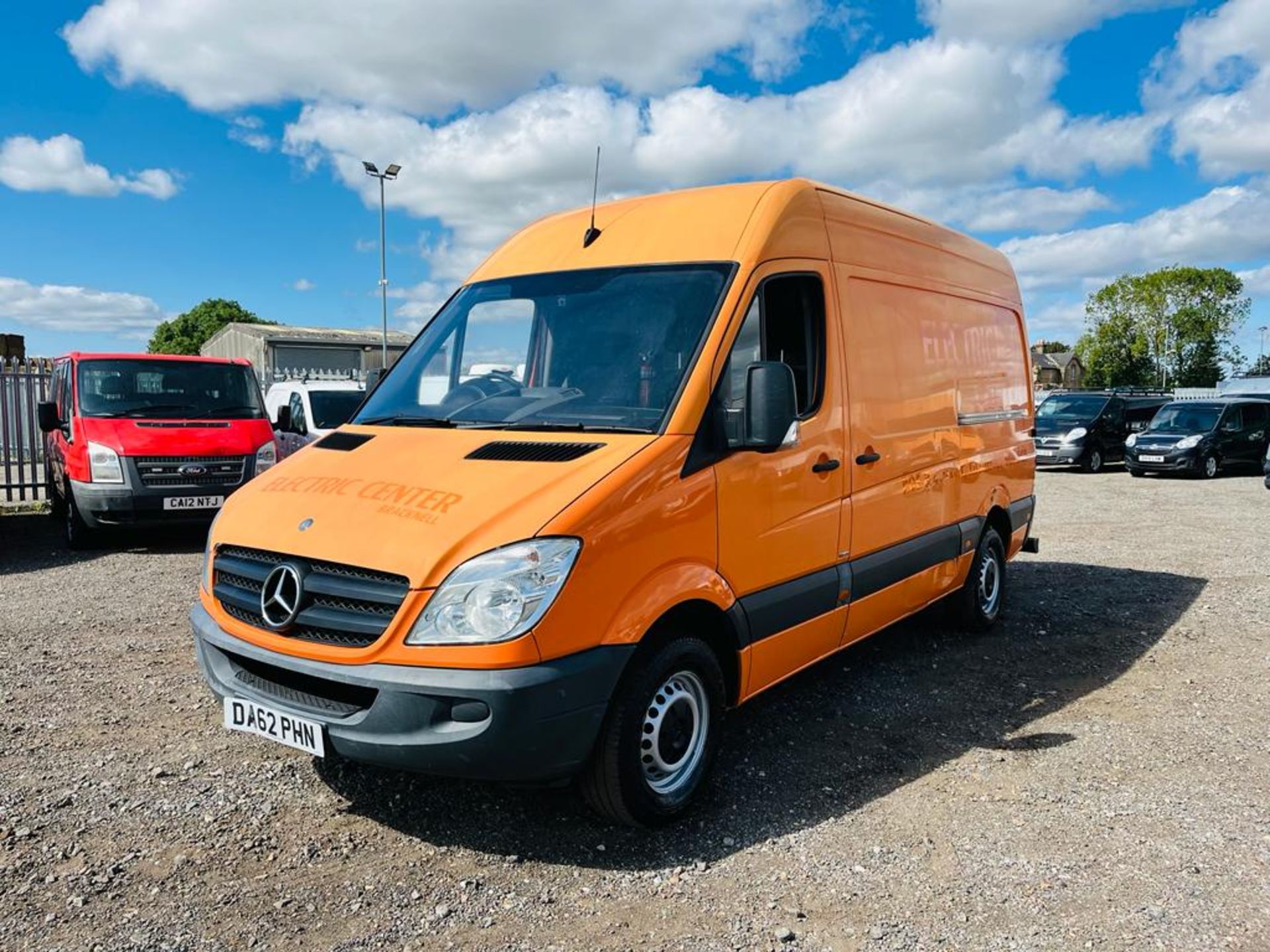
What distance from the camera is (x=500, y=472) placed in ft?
11.2

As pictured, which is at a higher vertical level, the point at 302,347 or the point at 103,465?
the point at 302,347

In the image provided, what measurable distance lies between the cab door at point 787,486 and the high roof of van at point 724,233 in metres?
0.15

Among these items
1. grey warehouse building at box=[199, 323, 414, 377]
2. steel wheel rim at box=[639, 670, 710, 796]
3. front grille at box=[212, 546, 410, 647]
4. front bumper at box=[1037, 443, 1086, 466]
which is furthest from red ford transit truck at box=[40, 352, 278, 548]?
grey warehouse building at box=[199, 323, 414, 377]

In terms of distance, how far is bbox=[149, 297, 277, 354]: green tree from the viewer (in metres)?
71.4

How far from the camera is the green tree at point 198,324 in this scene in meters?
71.4

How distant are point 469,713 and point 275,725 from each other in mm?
836

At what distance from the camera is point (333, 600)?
10.8 ft

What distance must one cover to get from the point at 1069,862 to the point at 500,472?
2.53m

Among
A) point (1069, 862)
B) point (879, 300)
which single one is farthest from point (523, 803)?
point (879, 300)

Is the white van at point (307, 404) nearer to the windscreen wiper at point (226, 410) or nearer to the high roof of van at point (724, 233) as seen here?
the windscreen wiper at point (226, 410)

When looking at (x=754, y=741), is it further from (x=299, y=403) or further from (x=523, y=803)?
(x=299, y=403)

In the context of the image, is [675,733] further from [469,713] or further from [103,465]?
[103,465]

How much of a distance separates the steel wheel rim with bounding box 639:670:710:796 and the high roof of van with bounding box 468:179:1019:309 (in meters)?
1.77

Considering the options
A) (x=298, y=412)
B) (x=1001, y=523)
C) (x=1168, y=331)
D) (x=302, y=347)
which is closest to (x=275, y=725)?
(x=1001, y=523)
